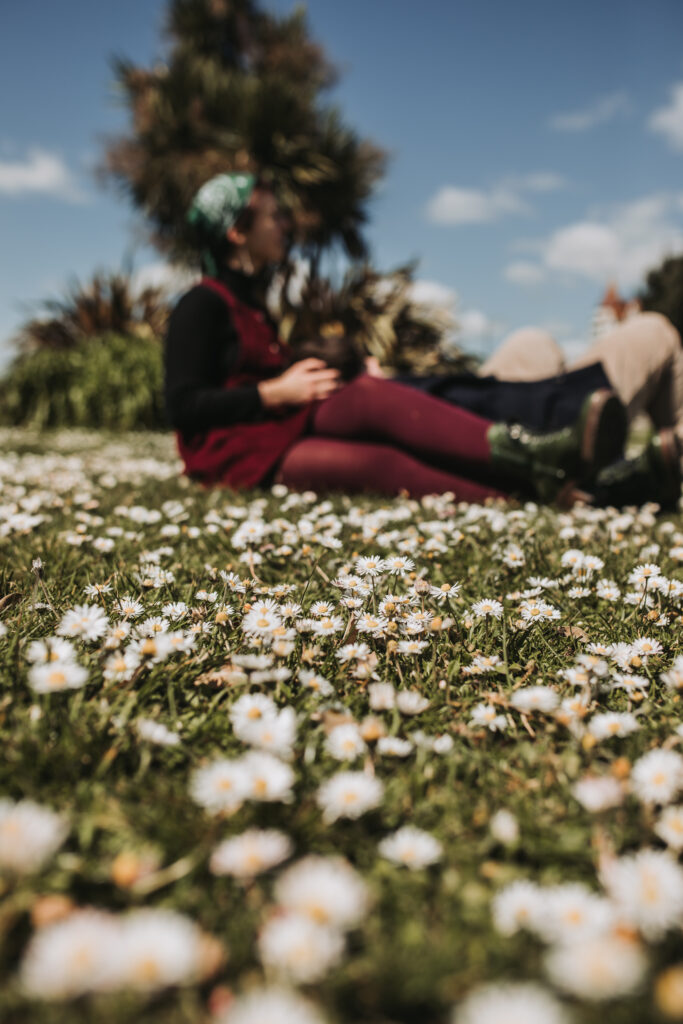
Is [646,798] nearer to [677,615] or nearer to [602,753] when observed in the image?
[602,753]

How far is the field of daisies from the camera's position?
555 millimetres

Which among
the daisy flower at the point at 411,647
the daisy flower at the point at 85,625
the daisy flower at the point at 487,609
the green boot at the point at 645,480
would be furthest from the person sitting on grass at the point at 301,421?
the daisy flower at the point at 85,625

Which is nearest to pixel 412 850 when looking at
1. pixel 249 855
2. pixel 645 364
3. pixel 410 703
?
pixel 249 855

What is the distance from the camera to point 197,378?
2996 mm

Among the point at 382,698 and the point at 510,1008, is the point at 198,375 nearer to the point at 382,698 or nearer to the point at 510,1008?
the point at 382,698

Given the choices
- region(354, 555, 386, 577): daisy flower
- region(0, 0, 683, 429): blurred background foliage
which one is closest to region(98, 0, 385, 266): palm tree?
region(0, 0, 683, 429): blurred background foliage

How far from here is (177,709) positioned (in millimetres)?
1075

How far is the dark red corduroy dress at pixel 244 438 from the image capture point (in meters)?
3.06

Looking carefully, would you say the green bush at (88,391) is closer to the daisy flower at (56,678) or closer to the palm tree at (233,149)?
the palm tree at (233,149)

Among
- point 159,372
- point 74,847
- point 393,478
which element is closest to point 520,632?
point 74,847

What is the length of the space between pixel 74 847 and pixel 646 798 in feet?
2.18

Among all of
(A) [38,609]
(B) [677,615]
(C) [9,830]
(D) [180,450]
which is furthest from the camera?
(D) [180,450]

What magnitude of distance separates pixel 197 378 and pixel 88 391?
21.7 ft

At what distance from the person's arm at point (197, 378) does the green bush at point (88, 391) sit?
20.1 ft
